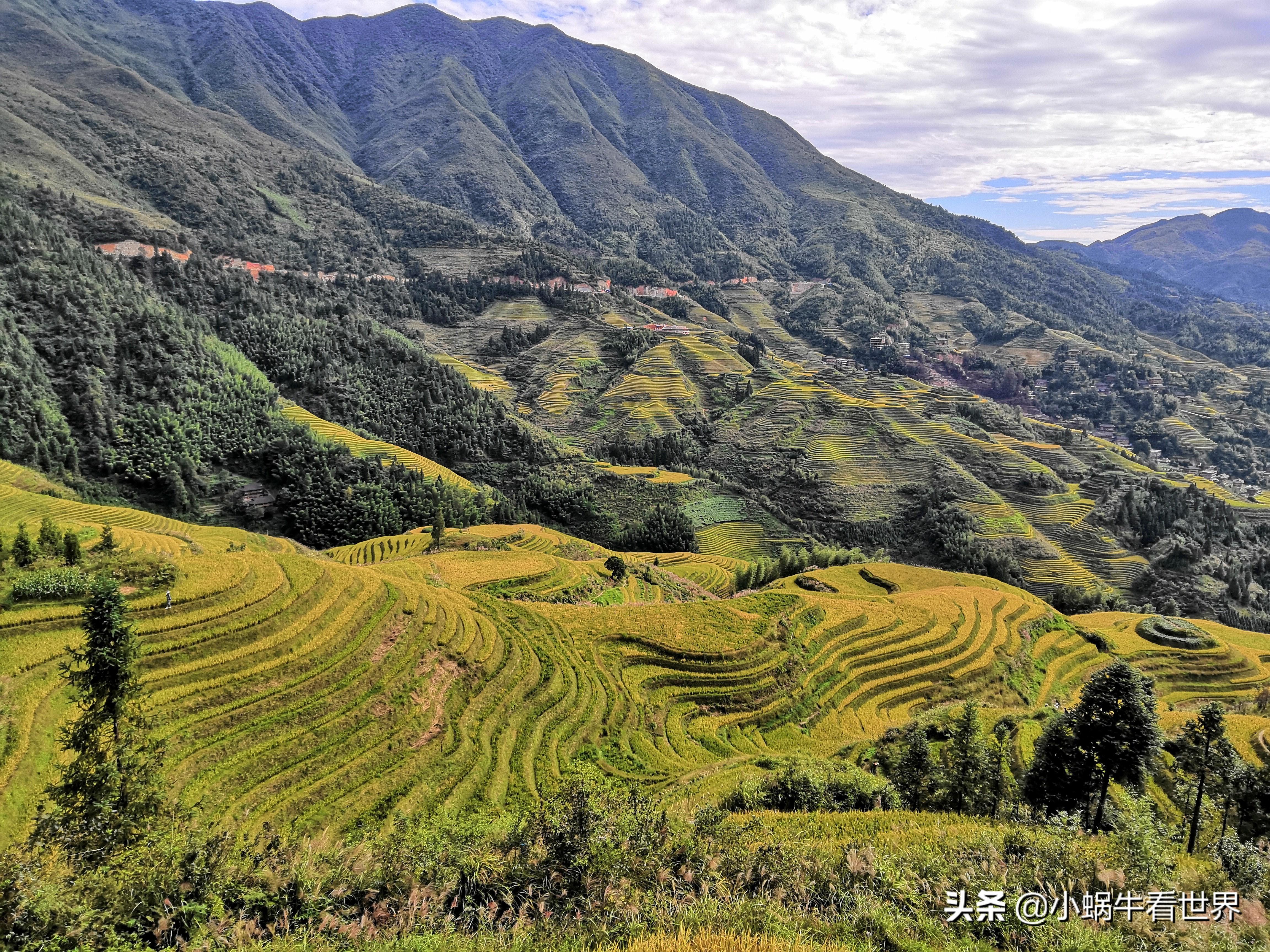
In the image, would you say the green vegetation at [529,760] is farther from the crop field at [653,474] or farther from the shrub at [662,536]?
the crop field at [653,474]

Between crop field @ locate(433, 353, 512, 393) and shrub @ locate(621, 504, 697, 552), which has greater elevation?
crop field @ locate(433, 353, 512, 393)

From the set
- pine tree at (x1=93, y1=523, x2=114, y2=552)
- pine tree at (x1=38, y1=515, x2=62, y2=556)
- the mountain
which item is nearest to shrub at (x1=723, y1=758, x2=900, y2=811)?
pine tree at (x1=93, y1=523, x2=114, y2=552)

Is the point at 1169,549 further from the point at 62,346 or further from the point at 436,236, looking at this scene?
the point at 436,236

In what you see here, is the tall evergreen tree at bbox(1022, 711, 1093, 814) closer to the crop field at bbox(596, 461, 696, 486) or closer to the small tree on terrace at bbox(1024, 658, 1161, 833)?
the small tree on terrace at bbox(1024, 658, 1161, 833)

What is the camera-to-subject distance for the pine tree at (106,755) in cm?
1143

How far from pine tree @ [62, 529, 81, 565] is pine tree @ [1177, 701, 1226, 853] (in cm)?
3930

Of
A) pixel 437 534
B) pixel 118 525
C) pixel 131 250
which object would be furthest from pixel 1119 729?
pixel 131 250

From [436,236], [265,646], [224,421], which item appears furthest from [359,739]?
[436,236]

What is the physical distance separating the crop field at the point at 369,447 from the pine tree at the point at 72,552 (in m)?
60.2

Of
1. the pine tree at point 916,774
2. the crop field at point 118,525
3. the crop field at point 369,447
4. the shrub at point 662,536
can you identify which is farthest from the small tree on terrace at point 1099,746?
the crop field at point 369,447

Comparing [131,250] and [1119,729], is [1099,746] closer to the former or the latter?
[1119,729]

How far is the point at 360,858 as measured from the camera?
11539 millimetres

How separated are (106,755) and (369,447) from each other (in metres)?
79.2

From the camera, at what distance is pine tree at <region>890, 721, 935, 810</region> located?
21266mm
